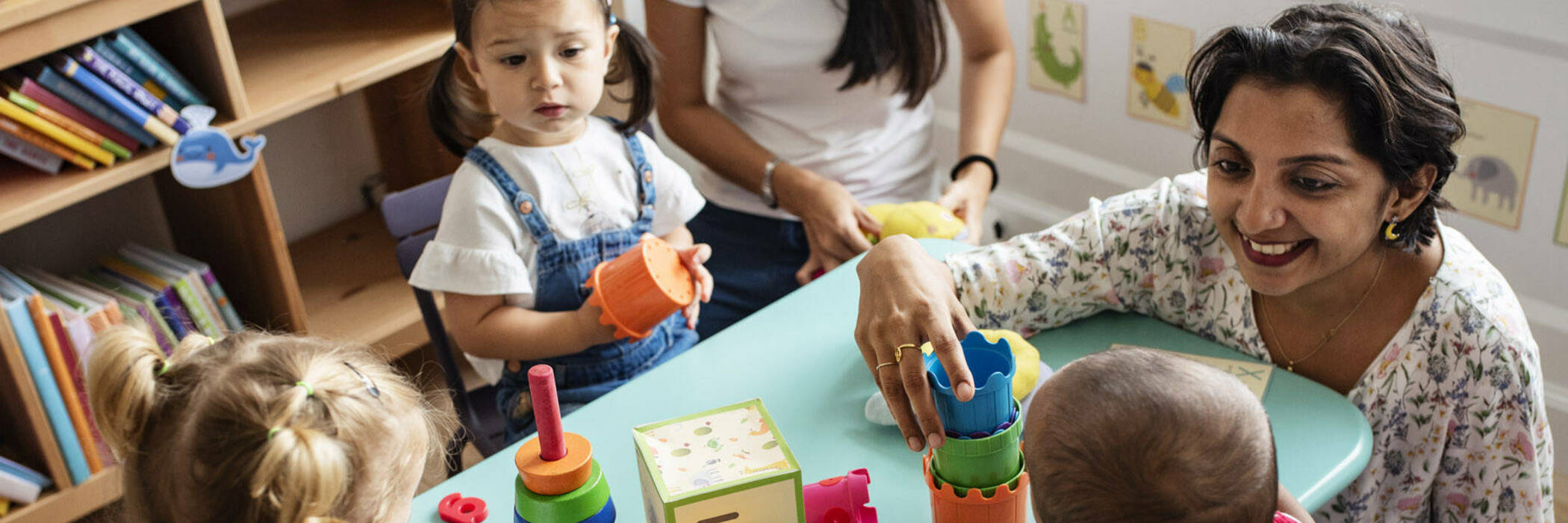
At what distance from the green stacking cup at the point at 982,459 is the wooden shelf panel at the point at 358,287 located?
1527 mm

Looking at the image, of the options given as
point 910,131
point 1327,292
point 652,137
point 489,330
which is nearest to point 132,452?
point 489,330

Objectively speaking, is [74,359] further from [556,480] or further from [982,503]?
[982,503]

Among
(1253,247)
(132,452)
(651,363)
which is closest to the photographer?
(132,452)

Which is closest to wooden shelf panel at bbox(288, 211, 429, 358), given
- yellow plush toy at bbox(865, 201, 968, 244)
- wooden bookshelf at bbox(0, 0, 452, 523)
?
wooden bookshelf at bbox(0, 0, 452, 523)

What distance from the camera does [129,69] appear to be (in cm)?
191

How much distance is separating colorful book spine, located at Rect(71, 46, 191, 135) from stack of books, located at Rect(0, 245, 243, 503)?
314 mm

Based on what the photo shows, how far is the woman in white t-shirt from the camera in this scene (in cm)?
191

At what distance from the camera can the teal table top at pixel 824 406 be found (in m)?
1.19

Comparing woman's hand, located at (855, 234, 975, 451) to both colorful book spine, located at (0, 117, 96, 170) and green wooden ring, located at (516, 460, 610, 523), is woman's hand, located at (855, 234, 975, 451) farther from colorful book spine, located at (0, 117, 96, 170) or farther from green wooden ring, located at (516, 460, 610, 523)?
colorful book spine, located at (0, 117, 96, 170)

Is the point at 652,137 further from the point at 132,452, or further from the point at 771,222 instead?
the point at 132,452

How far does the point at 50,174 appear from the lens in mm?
1902

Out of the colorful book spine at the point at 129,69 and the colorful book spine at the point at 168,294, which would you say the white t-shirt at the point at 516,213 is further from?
the colorful book spine at the point at 168,294

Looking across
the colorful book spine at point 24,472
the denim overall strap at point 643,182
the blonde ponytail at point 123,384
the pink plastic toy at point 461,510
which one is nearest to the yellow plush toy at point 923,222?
the denim overall strap at point 643,182

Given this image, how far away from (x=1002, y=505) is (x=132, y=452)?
704mm
